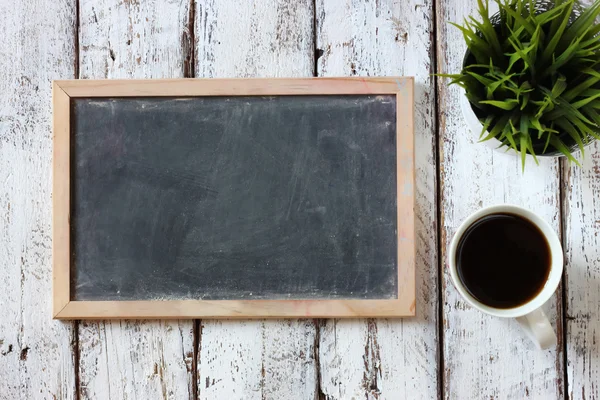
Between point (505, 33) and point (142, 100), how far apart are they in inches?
15.9

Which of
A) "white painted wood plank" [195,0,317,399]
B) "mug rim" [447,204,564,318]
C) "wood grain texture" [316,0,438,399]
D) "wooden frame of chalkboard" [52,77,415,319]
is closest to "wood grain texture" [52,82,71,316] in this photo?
"wooden frame of chalkboard" [52,77,415,319]

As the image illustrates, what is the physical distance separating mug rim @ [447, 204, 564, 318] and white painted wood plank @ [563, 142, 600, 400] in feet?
0.27

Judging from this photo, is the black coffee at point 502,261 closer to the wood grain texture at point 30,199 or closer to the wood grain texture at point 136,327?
the wood grain texture at point 136,327

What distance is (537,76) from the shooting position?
51 centimetres

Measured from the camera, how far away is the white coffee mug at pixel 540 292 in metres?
0.54

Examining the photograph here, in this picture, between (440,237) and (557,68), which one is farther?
(440,237)

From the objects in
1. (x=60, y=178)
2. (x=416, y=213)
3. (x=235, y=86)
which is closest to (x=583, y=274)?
(x=416, y=213)

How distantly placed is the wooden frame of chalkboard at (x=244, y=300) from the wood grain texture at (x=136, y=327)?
0.03m

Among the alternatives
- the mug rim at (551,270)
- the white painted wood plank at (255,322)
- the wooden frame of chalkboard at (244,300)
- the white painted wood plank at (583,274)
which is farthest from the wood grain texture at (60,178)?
the white painted wood plank at (583,274)

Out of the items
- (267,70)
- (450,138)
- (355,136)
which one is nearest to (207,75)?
(267,70)

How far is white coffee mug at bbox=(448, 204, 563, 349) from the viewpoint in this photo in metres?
0.54

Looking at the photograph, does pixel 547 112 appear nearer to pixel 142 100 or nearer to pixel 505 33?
pixel 505 33

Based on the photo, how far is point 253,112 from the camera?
1.95ft

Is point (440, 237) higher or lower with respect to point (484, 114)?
lower
